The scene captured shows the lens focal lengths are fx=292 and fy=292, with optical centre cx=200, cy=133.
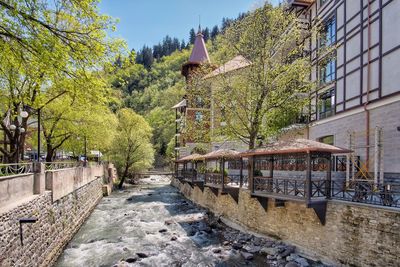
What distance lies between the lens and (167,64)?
10900 cm

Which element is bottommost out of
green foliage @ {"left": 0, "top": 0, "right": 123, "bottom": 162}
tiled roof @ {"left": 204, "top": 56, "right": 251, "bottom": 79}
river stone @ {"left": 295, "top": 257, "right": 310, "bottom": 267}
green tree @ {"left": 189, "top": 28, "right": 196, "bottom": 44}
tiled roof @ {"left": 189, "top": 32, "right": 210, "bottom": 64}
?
river stone @ {"left": 295, "top": 257, "right": 310, "bottom": 267}

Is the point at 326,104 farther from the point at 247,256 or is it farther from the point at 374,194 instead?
the point at 247,256

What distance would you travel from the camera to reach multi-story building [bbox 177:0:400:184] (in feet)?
45.1

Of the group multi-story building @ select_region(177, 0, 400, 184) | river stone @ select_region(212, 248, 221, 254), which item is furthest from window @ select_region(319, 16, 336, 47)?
river stone @ select_region(212, 248, 221, 254)

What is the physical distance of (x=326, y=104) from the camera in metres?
20.3

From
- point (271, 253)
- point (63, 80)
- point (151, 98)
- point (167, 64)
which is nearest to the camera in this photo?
point (63, 80)

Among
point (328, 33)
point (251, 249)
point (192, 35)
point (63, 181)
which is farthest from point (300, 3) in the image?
point (192, 35)

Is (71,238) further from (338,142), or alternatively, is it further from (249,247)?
(338,142)

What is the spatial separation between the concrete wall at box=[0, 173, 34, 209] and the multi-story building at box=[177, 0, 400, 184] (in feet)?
40.3

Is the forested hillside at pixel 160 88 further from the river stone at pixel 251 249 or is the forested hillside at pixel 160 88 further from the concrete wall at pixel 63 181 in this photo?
the river stone at pixel 251 249

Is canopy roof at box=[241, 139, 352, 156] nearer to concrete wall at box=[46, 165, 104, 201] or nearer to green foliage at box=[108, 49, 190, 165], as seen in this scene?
concrete wall at box=[46, 165, 104, 201]

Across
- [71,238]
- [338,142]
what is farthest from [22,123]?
[338,142]

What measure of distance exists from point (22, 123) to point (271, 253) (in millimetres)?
14444

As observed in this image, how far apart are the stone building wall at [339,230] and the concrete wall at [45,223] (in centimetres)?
907
